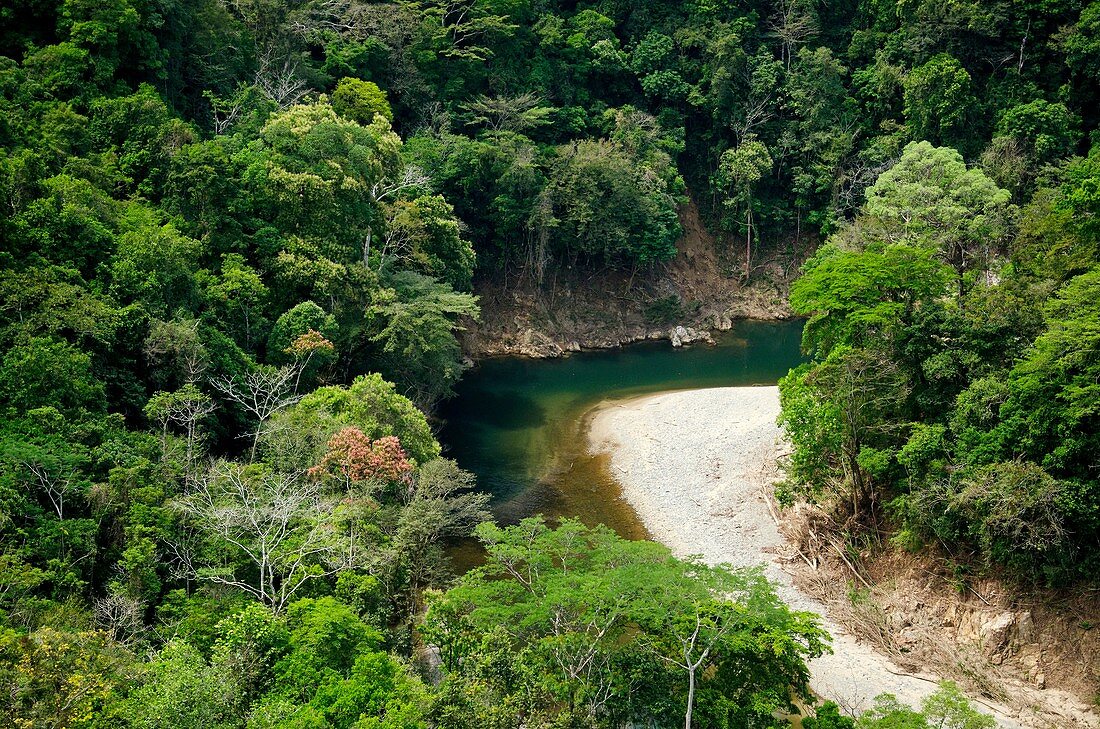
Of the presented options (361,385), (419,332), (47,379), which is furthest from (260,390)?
(419,332)

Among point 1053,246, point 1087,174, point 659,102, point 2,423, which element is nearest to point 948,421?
point 1053,246

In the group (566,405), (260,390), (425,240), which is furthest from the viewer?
(566,405)

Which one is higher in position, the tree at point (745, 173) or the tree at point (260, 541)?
the tree at point (745, 173)

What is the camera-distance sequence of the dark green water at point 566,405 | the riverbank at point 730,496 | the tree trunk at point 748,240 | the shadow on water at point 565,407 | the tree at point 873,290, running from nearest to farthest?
the riverbank at point 730,496, the tree at point 873,290, the shadow on water at point 565,407, the dark green water at point 566,405, the tree trunk at point 748,240

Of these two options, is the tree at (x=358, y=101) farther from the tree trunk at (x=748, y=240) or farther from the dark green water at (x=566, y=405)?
the tree trunk at (x=748, y=240)

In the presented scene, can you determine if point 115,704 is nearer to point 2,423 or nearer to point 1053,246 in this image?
point 2,423

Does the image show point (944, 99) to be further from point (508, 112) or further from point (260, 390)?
point (260, 390)

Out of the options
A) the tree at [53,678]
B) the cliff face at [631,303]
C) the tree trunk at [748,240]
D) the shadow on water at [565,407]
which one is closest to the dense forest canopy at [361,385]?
the tree at [53,678]
